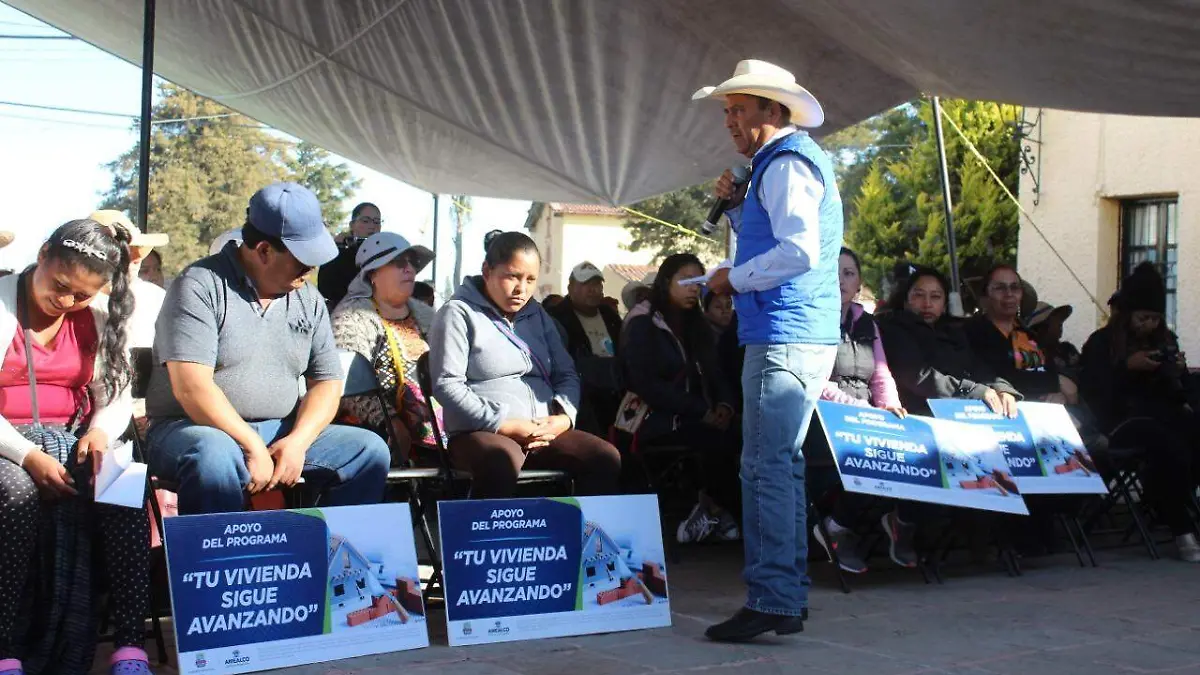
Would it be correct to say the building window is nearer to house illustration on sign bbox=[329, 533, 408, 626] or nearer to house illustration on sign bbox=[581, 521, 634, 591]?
house illustration on sign bbox=[581, 521, 634, 591]

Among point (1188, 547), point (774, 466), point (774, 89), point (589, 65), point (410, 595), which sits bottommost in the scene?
point (1188, 547)

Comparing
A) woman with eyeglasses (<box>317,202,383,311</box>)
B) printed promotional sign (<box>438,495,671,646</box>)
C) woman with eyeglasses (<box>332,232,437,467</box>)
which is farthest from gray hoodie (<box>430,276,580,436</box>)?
woman with eyeglasses (<box>317,202,383,311</box>)

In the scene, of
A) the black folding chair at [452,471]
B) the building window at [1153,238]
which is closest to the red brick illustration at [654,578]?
the black folding chair at [452,471]

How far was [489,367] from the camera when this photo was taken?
5164mm

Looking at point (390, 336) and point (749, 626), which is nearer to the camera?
point (749, 626)

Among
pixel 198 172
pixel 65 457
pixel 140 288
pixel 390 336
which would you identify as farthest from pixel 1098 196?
pixel 198 172

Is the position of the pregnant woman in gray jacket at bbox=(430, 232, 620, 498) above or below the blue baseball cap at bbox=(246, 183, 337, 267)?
below

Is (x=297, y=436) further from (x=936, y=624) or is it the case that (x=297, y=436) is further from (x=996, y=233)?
(x=996, y=233)

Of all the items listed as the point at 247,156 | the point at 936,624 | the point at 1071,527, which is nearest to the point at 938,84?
the point at 1071,527

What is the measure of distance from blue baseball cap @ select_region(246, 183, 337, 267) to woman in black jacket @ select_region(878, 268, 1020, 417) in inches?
124

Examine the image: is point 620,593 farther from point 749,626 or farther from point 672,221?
point 672,221

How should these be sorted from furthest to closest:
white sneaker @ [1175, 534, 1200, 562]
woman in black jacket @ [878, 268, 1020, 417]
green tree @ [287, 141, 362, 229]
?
green tree @ [287, 141, 362, 229]
white sneaker @ [1175, 534, 1200, 562]
woman in black jacket @ [878, 268, 1020, 417]

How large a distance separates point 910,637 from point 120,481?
272 centimetres

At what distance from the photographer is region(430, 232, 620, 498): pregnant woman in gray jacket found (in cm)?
495
